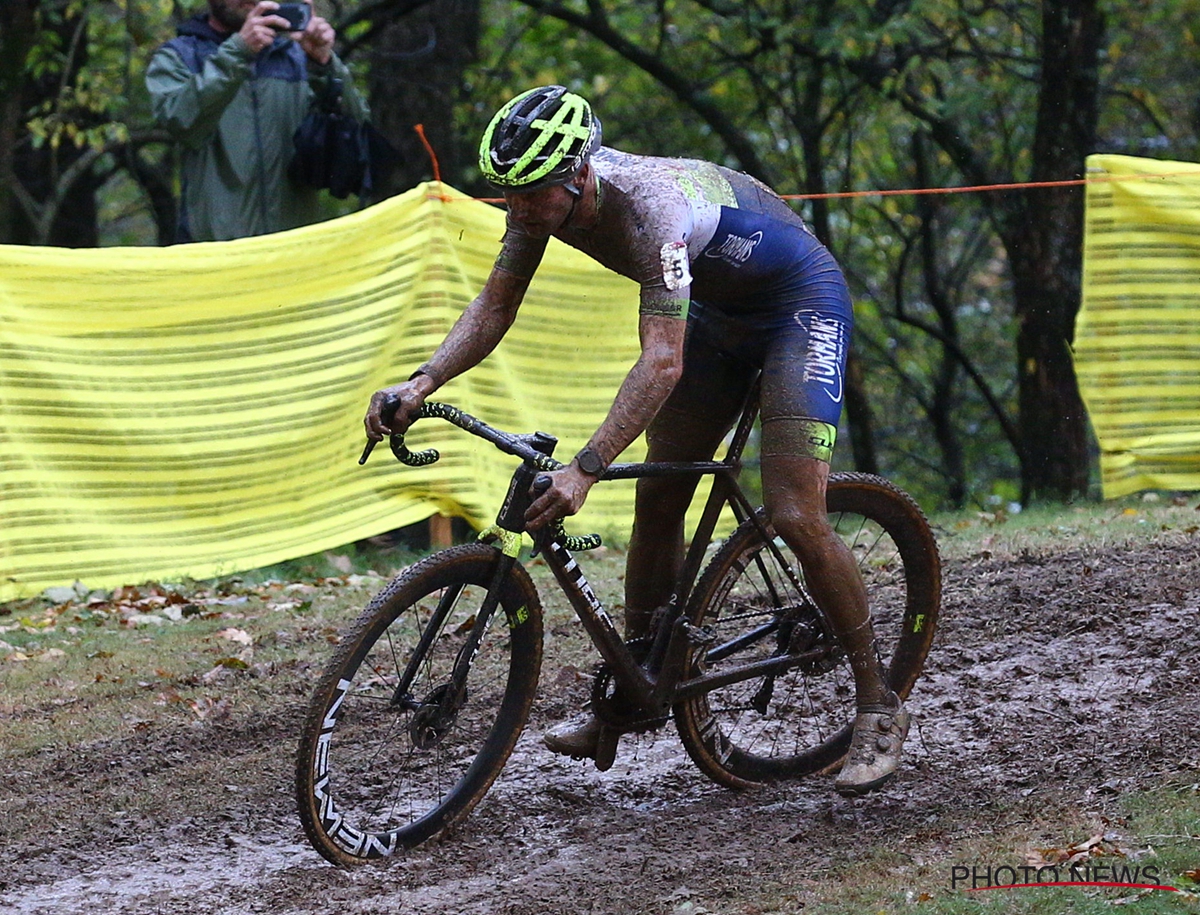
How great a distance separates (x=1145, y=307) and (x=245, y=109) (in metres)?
5.46

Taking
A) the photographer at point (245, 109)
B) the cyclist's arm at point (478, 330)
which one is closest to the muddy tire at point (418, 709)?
the cyclist's arm at point (478, 330)

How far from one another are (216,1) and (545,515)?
18.1 feet

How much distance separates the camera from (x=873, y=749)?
16.0 feet

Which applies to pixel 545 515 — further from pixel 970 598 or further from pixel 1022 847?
pixel 970 598

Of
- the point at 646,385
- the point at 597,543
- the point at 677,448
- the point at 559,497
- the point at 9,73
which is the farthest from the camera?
the point at 9,73

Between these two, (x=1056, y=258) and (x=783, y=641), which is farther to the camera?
(x=1056, y=258)

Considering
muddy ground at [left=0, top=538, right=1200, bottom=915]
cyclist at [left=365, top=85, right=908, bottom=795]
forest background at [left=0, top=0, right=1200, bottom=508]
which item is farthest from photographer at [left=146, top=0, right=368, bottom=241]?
cyclist at [left=365, top=85, right=908, bottom=795]

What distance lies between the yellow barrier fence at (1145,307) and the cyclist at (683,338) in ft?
16.6

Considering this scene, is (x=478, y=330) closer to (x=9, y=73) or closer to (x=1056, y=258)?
(x=9, y=73)

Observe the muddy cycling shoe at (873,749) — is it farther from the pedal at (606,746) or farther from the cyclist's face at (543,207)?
the cyclist's face at (543,207)

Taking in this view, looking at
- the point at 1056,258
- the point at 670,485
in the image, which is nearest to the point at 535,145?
the point at 670,485

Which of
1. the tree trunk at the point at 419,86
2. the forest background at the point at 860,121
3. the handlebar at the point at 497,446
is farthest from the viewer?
the tree trunk at the point at 419,86

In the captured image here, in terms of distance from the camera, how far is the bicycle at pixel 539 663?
4359 mm

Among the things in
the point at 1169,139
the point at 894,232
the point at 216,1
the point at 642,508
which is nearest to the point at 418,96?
the point at 216,1
